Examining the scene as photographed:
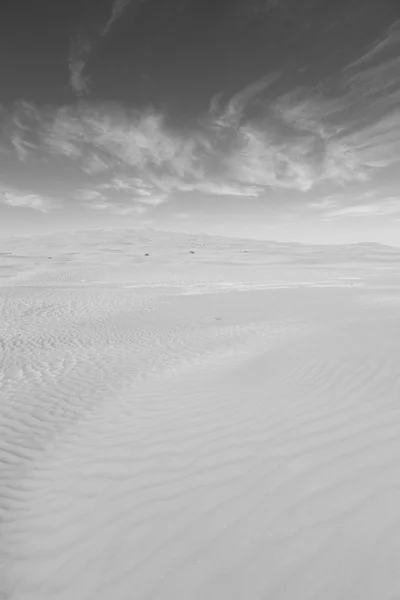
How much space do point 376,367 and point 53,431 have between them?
5.55 metres

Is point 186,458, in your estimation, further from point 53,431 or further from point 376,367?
point 376,367

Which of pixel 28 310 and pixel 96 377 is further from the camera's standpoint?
pixel 28 310

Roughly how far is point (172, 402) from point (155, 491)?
2326mm

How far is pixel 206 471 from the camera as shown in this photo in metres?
3.41

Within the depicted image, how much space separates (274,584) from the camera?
2158 millimetres

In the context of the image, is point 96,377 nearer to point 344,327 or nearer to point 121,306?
point 344,327

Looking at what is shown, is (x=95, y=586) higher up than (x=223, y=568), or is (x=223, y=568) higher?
(x=223, y=568)

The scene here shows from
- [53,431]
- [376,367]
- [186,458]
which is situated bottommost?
[53,431]

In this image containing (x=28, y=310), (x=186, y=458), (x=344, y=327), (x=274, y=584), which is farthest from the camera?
(x=28, y=310)

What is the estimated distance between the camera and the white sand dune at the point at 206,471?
230cm

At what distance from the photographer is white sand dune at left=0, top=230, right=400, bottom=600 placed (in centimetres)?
230

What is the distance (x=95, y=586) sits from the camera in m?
2.37

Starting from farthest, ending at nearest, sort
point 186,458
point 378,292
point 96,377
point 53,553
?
1. point 378,292
2. point 96,377
3. point 186,458
4. point 53,553

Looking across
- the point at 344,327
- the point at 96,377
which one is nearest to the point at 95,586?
the point at 96,377
